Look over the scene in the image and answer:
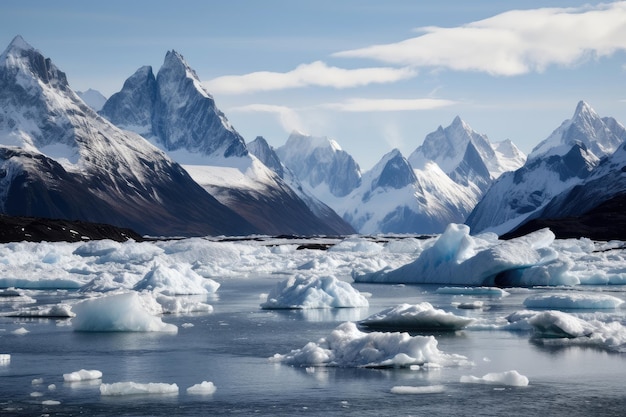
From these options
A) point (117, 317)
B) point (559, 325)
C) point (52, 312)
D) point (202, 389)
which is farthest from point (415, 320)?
point (52, 312)

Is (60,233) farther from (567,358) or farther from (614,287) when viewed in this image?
(567,358)

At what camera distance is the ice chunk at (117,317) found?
33094 mm

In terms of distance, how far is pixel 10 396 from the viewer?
69.9 ft

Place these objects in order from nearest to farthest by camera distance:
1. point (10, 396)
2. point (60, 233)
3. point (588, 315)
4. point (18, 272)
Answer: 1. point (10, 396)
2. point (588, 315)
3. point (18, 272)
4. point (60, 233)

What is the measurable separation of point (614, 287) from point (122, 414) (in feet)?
136

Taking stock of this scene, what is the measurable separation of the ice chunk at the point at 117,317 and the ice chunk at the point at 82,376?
9.29m

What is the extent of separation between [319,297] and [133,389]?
21.3 m

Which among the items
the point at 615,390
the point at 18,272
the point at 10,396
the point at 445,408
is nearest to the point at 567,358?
the point at 615,390

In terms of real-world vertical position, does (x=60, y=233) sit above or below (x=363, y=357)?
above

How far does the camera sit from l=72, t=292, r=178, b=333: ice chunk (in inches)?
1303

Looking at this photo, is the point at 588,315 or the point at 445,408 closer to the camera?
the point at 445,408

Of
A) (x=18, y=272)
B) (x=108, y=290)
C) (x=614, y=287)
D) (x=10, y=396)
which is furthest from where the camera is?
(x=18, y=272)

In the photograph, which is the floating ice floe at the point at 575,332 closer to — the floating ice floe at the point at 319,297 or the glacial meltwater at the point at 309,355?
the glacial meltwater at the point at 309,355

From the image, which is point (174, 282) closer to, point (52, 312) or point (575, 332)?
point (52, 312)
